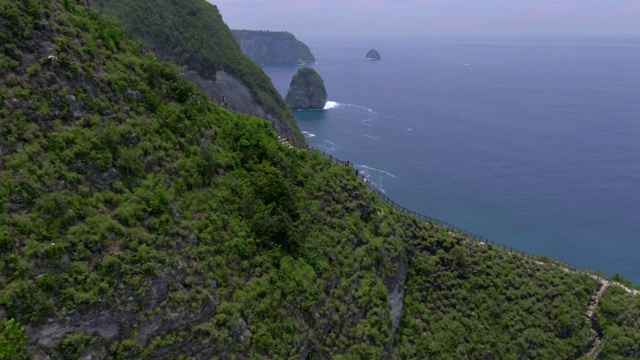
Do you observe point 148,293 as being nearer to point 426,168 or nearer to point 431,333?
point 431,333

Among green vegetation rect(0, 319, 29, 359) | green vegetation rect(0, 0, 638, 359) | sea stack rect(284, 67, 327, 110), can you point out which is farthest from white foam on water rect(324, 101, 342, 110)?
green vegetation rect(0, 319, 29, 359)

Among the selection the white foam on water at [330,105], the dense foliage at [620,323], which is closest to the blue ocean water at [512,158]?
the white foam on water at [330,105]

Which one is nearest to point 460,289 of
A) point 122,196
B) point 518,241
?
point 122,196

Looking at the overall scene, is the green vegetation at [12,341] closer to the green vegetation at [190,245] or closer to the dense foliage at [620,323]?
the green vegetation at [190,245]

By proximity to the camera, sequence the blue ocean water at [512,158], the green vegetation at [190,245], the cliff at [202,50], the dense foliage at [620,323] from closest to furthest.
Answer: the green vegetation at [190,245], the dense foliage at [620,323], the blue ocean water at [512,158], the cliff at [202,50]

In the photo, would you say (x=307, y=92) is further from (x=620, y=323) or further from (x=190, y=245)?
(x=190, y=245)

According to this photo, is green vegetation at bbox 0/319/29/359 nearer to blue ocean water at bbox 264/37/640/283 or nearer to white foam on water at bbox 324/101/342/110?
blue ocean water at bbox 264/37/640/283
